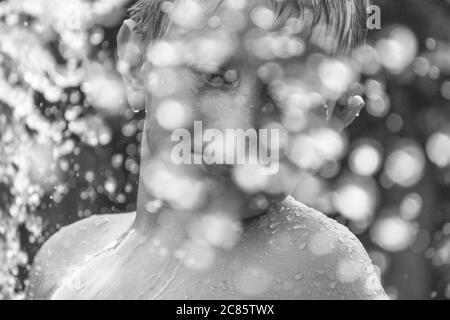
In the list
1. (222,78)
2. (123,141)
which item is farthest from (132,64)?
(123,141)

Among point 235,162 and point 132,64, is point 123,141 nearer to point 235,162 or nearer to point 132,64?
point 132,64

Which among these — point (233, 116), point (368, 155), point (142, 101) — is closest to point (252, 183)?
point (233, 116)

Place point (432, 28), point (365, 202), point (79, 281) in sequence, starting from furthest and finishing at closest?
point (365, 202) → point (432, 28) → point (79, 281)

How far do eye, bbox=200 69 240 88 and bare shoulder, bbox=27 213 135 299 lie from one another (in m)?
0.32

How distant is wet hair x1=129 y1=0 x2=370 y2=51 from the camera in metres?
0.99

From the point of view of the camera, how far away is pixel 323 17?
1.01 meters

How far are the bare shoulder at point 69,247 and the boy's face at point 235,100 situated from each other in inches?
9.3

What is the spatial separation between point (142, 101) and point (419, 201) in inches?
58.5

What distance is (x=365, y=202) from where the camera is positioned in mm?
2385

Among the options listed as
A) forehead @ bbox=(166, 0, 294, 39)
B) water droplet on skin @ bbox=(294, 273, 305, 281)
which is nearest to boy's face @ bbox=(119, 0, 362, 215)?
forehead @ bbox=(166, 0, 294, 39)

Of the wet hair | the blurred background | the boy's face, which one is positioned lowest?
the blurred background

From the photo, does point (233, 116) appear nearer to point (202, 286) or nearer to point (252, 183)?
point (252, 183)

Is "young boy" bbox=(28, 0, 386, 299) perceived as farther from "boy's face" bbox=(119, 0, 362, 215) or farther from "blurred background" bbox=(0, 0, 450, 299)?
"blurred background" bbox=(0, 0, 450, 299)

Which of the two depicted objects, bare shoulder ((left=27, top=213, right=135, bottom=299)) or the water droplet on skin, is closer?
the water droplet on skin
